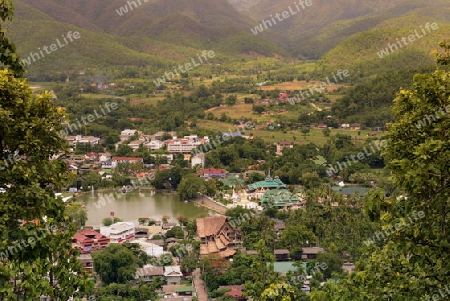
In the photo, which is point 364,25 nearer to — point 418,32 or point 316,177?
point 418,32

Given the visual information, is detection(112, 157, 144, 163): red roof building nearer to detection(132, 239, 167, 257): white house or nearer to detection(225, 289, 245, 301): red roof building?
detection(132, 239, 167, 257): white house

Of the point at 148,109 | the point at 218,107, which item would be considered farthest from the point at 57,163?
the point at 218,107

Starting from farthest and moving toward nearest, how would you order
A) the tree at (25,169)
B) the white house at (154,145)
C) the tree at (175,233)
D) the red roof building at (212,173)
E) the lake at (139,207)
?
1. the white house at (154,145)
2. the red roof building at (212,173)
3. the lake at (139,207)
4. the tree at (175,233)
5. the tree at (25,169)

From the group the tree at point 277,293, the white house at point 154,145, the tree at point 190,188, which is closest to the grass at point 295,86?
the white house at point 154,145

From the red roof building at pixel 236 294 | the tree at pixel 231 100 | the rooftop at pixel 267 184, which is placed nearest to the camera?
the red roof building at pixel 236 294

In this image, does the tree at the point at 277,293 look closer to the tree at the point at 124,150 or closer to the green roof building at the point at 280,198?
the green roof building at the point at 280,198

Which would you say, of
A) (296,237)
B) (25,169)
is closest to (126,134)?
(296,237)

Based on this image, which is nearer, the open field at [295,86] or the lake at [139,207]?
the lake at [139,207]
